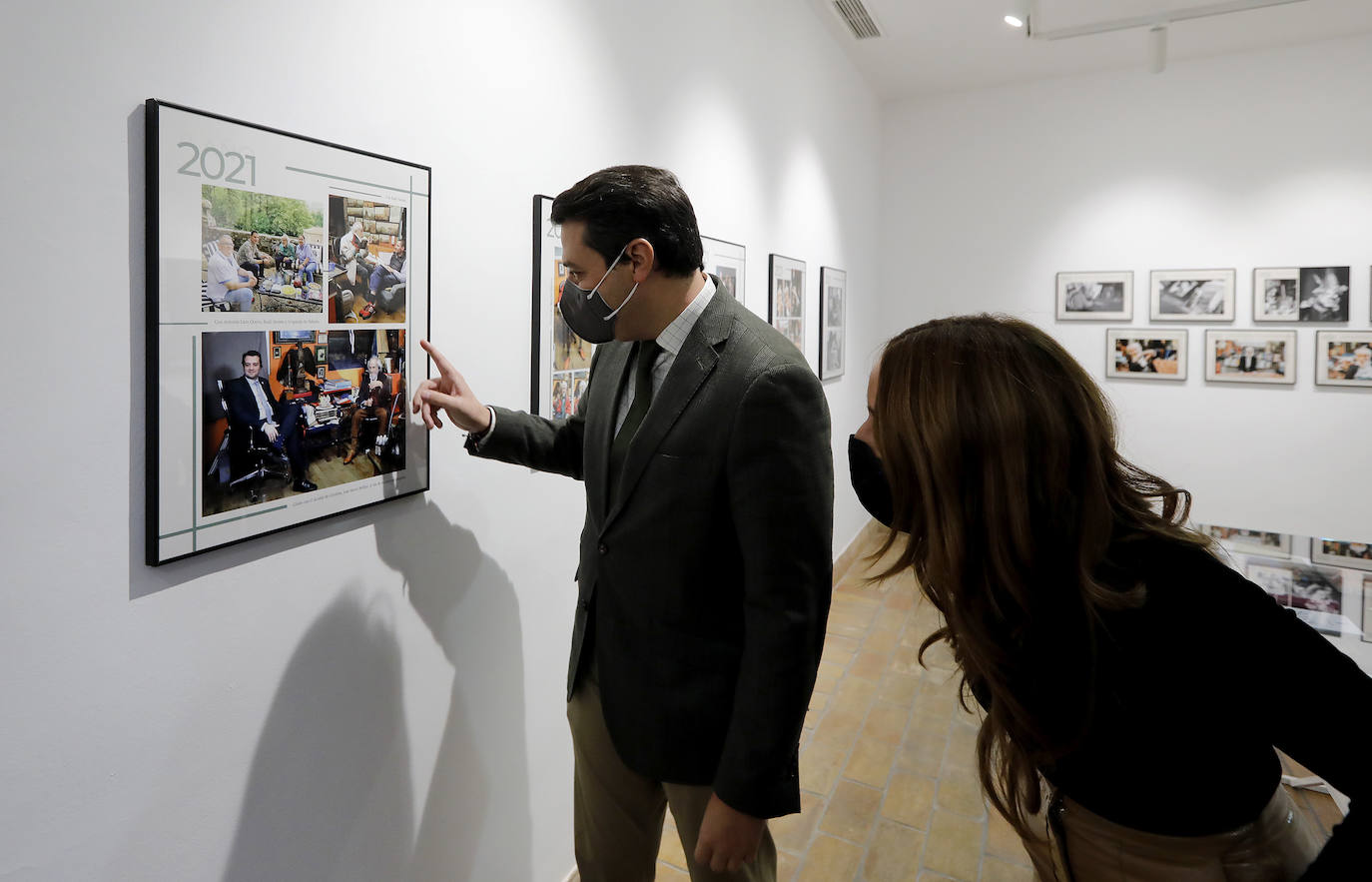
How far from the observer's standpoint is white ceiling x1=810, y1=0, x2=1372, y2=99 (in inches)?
173

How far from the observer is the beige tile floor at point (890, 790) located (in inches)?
95.0

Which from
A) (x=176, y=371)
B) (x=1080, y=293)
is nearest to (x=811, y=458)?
(x=176, y=371)

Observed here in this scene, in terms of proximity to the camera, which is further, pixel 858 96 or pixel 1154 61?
pixel 858 96

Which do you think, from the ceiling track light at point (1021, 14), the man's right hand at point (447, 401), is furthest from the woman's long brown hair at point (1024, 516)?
the ceiling track light at point (1021, 14)

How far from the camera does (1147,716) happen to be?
0.98 metres

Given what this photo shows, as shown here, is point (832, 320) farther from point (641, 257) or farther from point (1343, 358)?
point (641, 257)

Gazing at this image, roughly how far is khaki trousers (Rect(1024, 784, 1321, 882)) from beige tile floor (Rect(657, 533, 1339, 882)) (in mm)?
1116

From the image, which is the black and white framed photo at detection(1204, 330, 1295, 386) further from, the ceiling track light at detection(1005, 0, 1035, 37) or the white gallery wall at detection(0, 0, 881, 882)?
the white gallery wall at detection(0, 0, 881, 882)

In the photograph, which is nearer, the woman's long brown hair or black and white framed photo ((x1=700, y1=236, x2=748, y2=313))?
the woman's long brown hair

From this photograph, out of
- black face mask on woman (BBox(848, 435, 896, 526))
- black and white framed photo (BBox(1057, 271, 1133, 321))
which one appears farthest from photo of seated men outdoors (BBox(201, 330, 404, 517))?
black and white framed photo (BBox(1057, 271, 1133, 321))

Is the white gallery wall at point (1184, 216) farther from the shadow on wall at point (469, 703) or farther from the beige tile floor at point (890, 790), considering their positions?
the shadow on wall at point (469, 703)

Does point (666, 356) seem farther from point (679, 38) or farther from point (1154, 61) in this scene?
point (1154, 61)

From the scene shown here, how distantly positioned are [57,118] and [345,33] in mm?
575

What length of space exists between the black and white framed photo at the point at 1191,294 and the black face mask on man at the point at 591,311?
5444 mm
